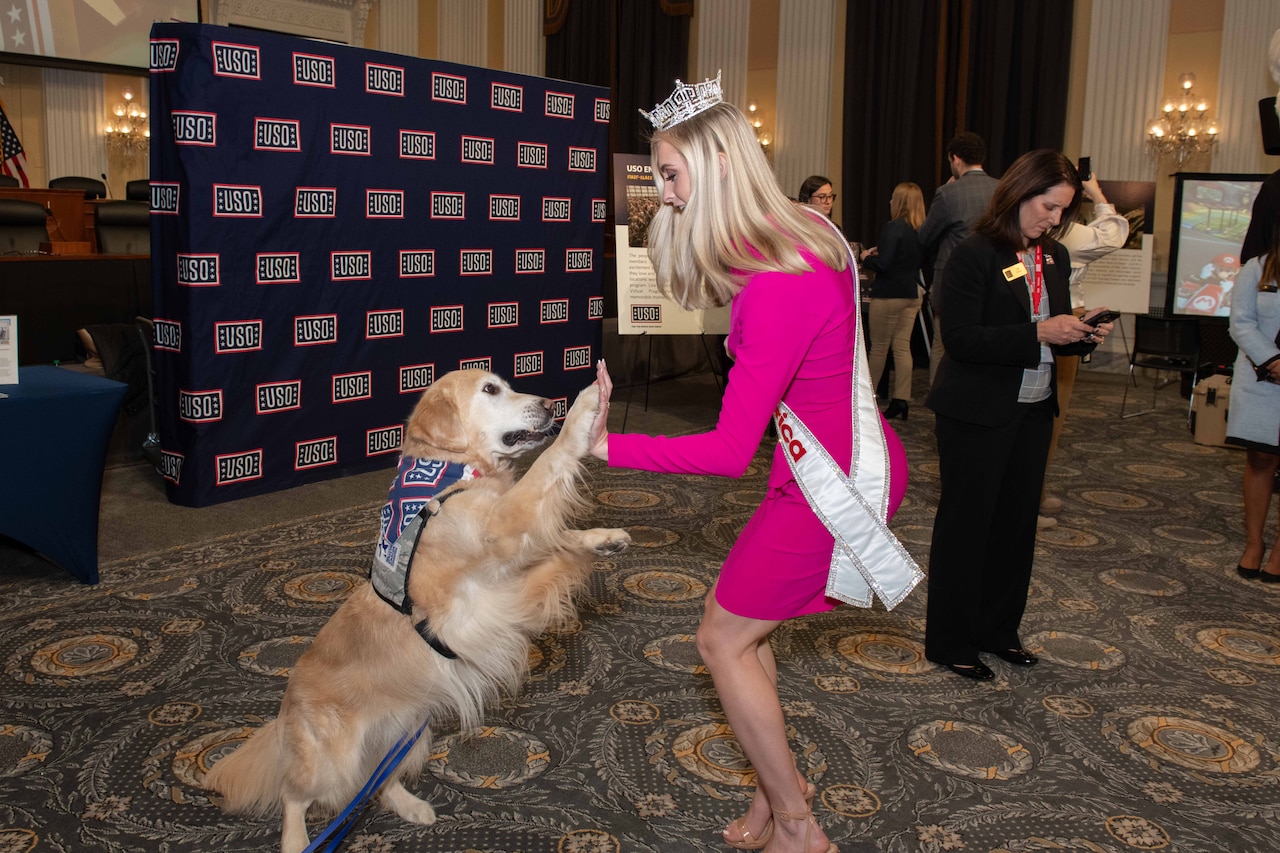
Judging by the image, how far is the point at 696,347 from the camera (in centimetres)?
962

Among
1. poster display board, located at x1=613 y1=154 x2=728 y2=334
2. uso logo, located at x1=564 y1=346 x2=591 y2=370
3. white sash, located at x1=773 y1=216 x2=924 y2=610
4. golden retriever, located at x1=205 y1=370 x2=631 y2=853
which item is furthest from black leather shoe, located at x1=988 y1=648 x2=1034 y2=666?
uso logo, located at x1=564 y1=346 x2=591 y2=370

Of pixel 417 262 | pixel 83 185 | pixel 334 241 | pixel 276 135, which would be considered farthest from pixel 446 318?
pixel 83 185

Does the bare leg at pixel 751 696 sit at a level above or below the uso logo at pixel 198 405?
below

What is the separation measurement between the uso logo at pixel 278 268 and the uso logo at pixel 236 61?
2.91ft

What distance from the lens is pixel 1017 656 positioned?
136 inches

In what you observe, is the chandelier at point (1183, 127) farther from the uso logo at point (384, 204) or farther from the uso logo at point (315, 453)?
the uso logo at point (315, 453)

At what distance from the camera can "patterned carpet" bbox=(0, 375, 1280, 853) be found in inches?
97.0

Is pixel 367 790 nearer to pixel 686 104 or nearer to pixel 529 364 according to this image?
pixel 686 104

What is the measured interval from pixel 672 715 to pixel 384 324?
137 inches

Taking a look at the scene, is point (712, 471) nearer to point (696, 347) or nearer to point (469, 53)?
point (696, 347)

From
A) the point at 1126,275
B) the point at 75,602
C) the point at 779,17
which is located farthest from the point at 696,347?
the point at 75,602

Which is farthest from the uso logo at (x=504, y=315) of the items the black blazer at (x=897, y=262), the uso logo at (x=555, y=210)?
the black blazer at (x=897, y=262)

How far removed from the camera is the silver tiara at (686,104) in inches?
74.1

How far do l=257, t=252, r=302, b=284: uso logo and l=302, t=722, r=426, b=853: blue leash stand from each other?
11.1 ft
